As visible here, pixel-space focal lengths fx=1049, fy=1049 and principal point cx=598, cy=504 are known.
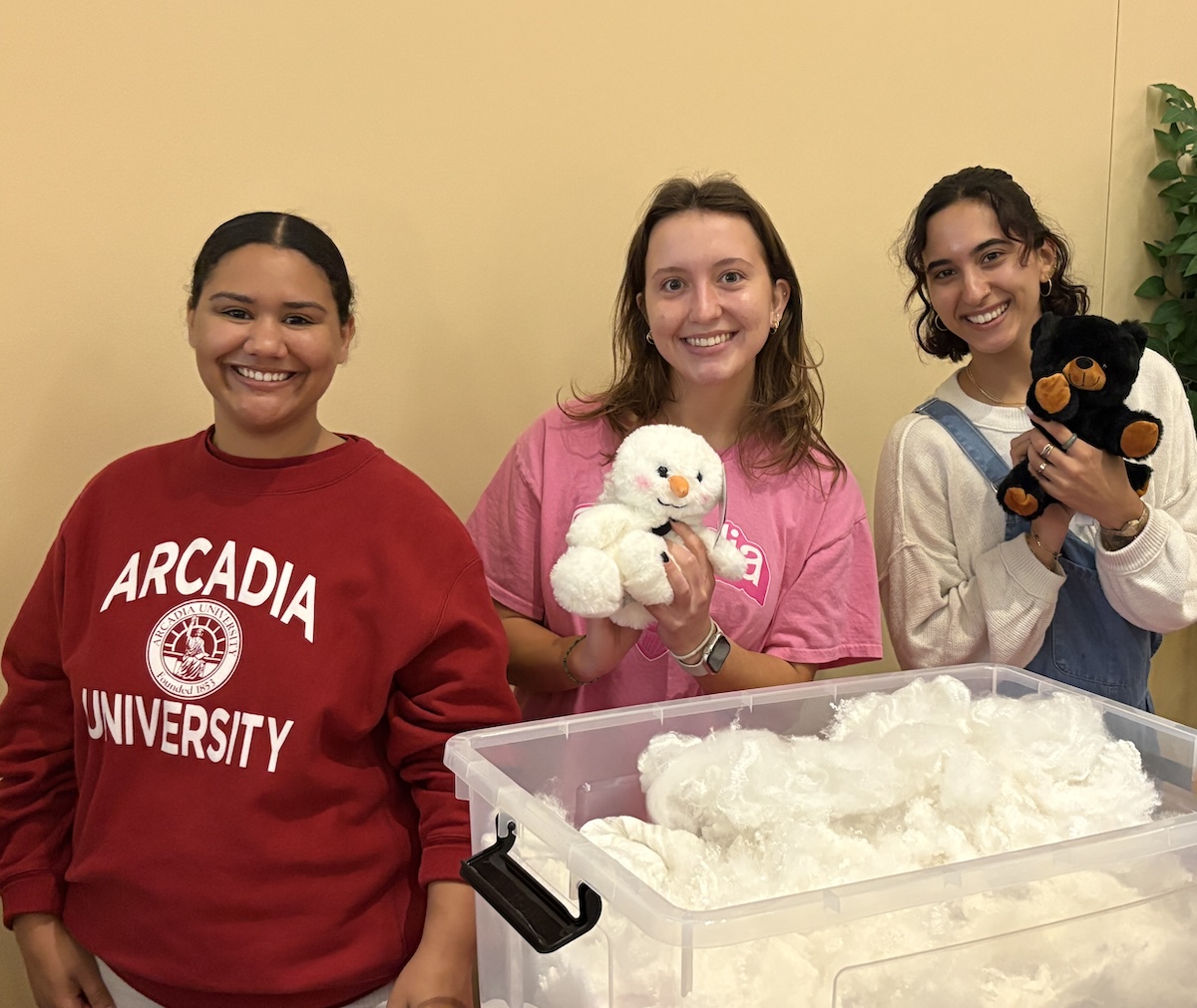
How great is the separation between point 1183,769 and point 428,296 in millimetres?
955

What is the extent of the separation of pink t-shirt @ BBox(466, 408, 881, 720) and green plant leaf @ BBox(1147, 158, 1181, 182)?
3.59 feet

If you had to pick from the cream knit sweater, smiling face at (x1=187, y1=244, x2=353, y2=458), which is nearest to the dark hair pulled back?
smiling face at (x1=187, y1=244, x2=353, y2=458)

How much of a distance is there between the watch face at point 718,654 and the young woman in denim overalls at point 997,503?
36cm

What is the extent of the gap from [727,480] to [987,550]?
13.7 inches

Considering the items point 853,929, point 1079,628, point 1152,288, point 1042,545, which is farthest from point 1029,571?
point 1152,288

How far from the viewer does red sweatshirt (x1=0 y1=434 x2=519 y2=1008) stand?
875mm

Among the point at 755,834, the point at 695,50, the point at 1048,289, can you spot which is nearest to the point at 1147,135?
the point at 1048,289

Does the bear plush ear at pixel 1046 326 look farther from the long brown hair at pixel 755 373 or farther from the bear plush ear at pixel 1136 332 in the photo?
the long brown hair at pixel 755 373

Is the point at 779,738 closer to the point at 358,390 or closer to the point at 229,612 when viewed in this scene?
the point at 229,612

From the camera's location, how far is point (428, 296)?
1.31m

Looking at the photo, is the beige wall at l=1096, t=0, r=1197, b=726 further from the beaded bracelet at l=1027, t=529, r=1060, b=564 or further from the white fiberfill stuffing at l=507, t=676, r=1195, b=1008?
the white fiberfill stuffing at l=507, t=676, r=1195, b=1008

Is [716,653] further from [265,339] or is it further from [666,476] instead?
[265,339]

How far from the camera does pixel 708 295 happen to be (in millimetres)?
1105

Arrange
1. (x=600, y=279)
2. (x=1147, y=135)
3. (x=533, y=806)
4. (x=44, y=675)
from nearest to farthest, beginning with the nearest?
1. (x=533, y=806)
2. (x=44, y=675)
3. (x=600, y=279)
4. (x=1147, y=135)
